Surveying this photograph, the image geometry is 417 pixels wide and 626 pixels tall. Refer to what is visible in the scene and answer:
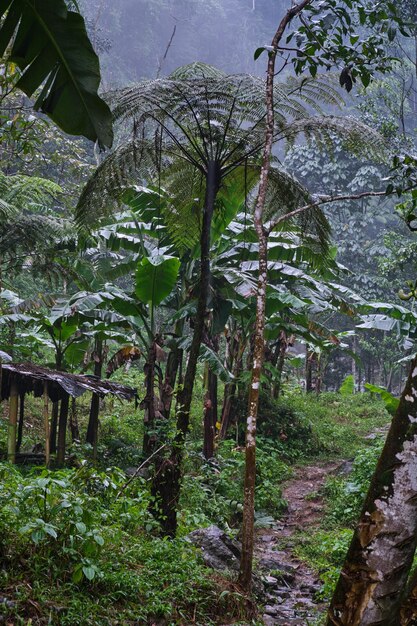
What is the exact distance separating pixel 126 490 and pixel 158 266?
2676 mm

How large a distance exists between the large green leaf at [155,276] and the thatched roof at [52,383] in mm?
1584

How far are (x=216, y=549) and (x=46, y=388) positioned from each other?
364 centimetres

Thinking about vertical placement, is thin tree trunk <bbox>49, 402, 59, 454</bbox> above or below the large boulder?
above

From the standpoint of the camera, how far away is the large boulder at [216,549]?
5.67 m

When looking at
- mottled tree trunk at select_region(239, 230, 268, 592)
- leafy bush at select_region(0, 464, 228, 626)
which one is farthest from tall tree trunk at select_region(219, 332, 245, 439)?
leafy bush at select_region(0, 464, 228, 626)

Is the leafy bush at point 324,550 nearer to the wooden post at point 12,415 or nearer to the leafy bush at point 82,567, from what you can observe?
the leafy bush at point 82,567

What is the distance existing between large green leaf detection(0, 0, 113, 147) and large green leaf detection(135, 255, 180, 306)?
356cm

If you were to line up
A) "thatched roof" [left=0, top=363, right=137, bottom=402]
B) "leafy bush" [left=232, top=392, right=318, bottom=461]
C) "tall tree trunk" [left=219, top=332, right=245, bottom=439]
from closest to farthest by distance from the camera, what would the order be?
"thatched roof" [left=0, top=363, right=137, bottom=402]
"tall tree trunk" [left=219, top=332, right=245, bottom=439]
"leafy bush" [left=232, top=392, right=318, bottom=461]

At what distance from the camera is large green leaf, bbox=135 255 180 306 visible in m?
7.41

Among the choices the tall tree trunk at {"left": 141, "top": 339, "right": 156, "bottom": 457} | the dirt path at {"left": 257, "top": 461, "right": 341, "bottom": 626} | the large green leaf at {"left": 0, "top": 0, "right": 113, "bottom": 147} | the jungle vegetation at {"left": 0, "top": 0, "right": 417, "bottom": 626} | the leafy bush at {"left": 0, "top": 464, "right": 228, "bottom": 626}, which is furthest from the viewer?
the tall tree trunk at {"left": 141, "top": 339, "right": 156, "bottom": 457}

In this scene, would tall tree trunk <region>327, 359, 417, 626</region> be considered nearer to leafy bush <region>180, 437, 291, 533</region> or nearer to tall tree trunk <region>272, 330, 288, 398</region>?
leafy bush <region>180, 437, 291, 533</region>

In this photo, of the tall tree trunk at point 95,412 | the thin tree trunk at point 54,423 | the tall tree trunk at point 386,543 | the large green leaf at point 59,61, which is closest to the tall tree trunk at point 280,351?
the tall tree trunk at point 95,412

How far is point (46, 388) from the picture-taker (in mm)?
8594

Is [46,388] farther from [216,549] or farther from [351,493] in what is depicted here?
[351,493]
